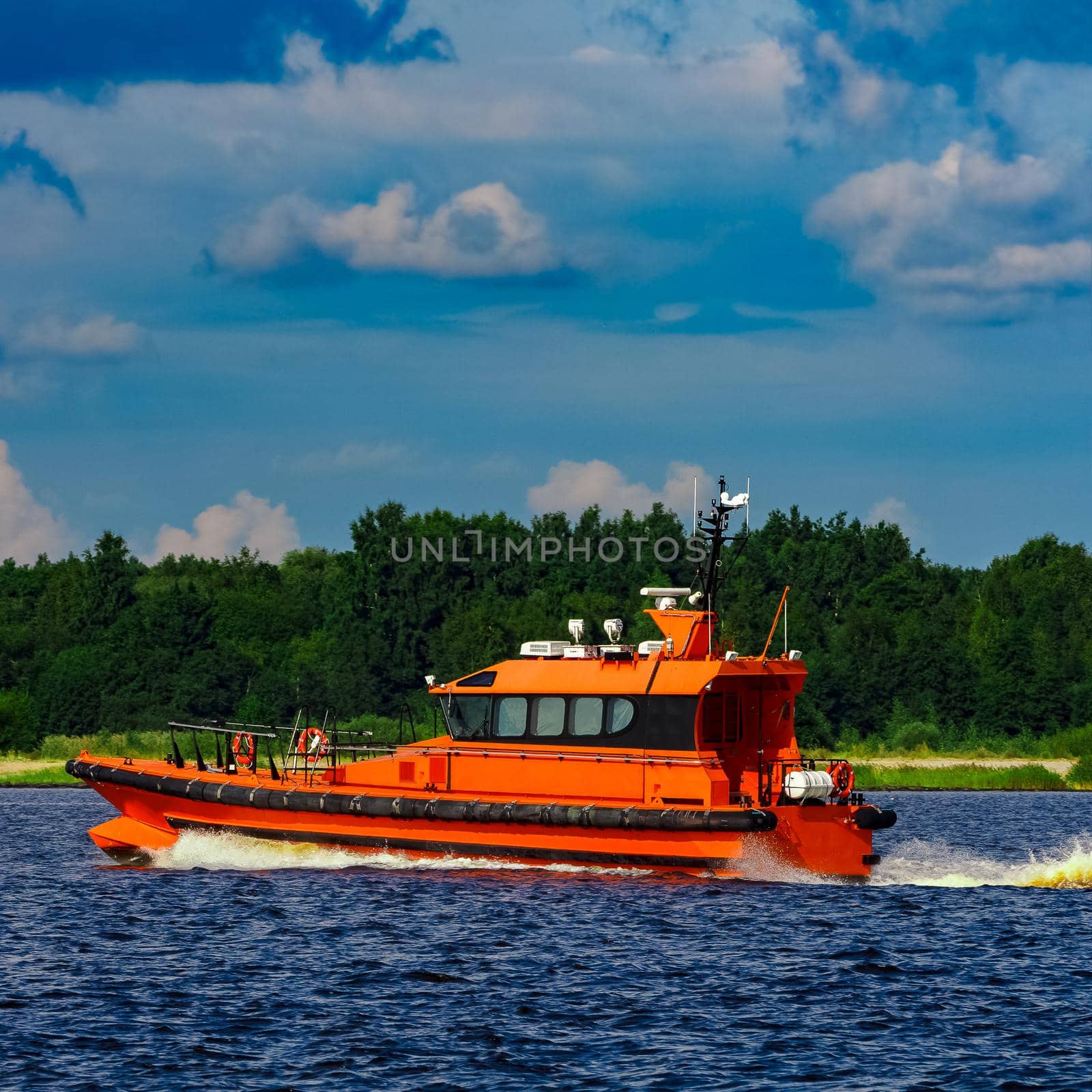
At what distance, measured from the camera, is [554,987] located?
1816 cm

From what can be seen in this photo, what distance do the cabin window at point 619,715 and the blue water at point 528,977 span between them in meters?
2.23

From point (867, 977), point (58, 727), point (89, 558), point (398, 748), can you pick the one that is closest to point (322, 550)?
point (89, 558)

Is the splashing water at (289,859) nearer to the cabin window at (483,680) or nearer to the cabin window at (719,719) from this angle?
the cabin window at (719,719)

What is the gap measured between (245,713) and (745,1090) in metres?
61.3

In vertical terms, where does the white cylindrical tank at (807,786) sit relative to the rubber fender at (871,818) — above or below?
above

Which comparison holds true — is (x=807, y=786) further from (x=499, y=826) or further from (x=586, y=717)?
(x=499, y=826)

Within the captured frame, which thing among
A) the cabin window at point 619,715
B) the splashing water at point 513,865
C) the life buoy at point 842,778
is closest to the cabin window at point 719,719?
the cabin window at point 619,715

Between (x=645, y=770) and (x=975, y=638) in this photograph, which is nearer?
(x=645, y=770)

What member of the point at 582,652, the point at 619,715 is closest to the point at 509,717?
the point at 582,652

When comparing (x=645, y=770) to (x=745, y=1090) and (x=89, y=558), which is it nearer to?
(x=745, y=1090)

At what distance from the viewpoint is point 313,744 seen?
92.7 feet

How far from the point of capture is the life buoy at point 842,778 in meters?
25.7

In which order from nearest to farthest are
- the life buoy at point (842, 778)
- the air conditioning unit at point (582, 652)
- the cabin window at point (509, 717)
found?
the life buoy at point (842, 778)
the cabin window at point (509, 717)
the air conditioning unit at point (582, 652)

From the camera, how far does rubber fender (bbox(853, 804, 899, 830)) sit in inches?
976
